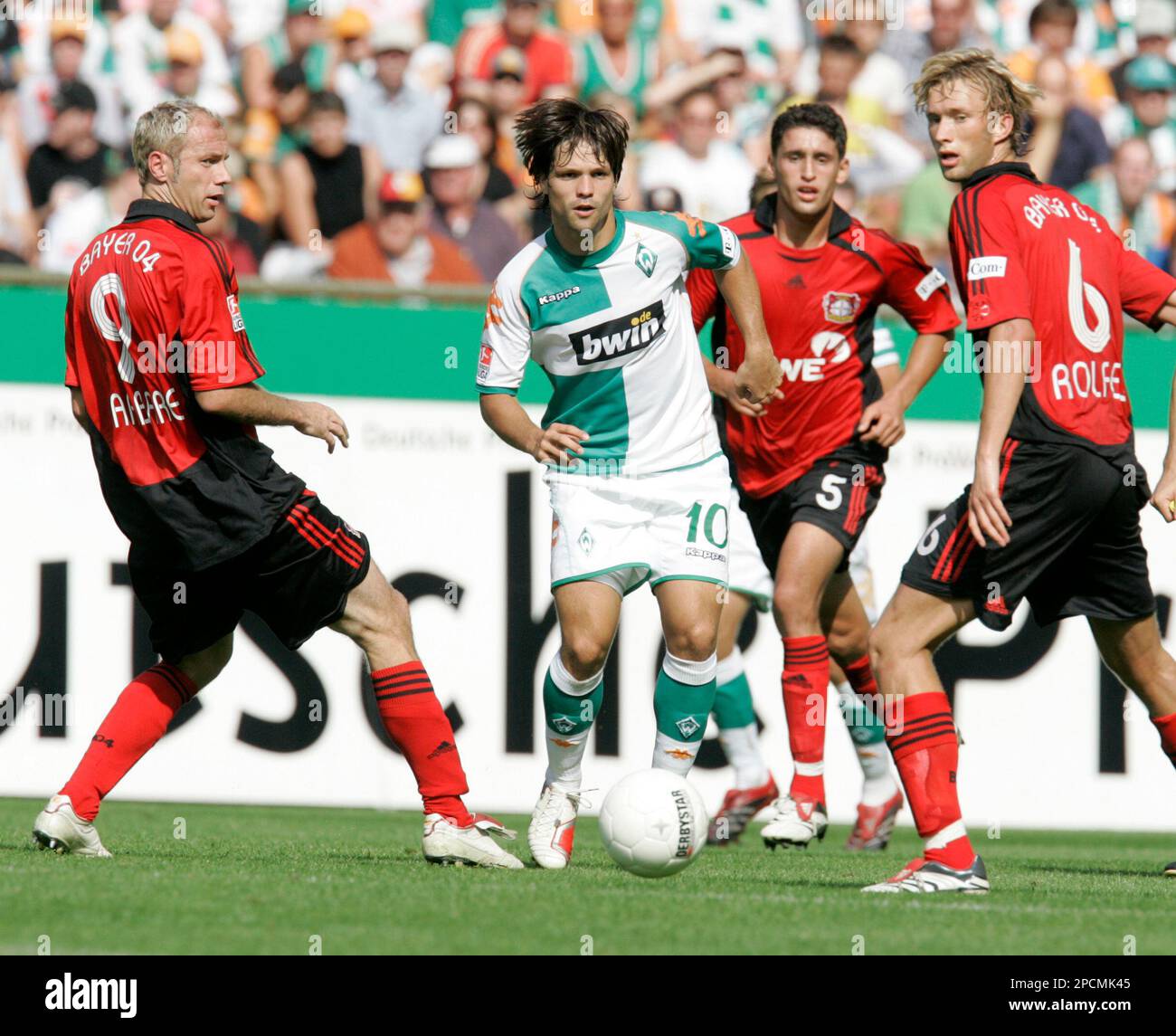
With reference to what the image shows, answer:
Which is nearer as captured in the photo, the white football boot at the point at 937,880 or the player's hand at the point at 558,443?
the white football boot at the point at 937,880

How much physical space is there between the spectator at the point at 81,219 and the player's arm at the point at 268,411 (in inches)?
233

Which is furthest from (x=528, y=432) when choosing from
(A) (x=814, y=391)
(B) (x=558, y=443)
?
(A) (x=814, y=391)

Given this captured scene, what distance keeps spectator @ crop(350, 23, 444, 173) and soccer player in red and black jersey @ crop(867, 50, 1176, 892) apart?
6993mm

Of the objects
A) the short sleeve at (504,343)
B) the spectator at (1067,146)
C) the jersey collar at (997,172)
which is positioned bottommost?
A: the short sleeve at (504,343)

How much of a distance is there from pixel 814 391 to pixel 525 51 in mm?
6111

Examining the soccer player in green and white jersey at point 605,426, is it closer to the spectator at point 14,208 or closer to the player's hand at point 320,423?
the player's hand at point 320,423

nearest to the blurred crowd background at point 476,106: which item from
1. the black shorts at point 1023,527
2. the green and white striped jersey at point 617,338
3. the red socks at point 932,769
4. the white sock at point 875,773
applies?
the white sock at point 875,773

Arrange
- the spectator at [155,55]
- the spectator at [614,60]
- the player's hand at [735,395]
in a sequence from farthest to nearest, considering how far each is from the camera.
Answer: the spectator at [614,60], the spectator at [155,55], the player's hand at [735,395]

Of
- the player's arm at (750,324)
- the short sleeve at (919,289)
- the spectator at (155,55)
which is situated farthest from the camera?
the spectator at (155,55)

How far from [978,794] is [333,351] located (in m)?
3.71

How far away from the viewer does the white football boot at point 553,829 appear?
6.33m

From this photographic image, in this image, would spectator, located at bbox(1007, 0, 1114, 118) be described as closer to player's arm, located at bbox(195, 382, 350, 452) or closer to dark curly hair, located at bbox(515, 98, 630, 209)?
dark curly hair, located at bbox(515, 98, 630, 209)

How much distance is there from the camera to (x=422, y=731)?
247 inches

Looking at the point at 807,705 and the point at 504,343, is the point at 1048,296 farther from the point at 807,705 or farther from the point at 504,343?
the point at 807,705
